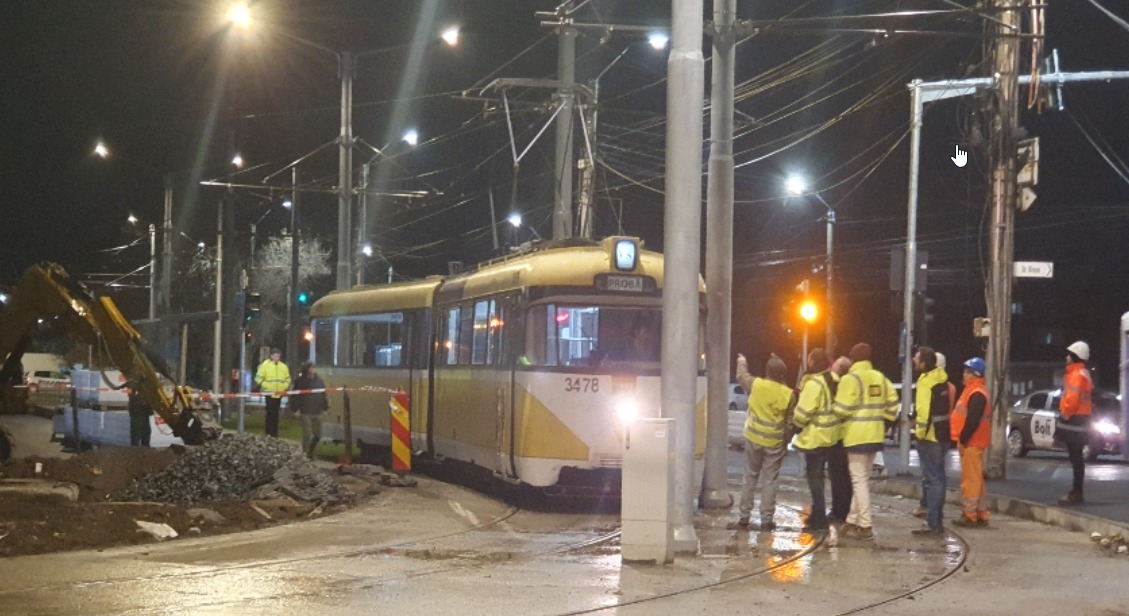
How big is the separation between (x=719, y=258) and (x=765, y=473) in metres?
3.17

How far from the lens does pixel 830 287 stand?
39594mm

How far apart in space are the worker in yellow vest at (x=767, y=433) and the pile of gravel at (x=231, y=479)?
513cm

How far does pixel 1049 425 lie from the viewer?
2909 cm

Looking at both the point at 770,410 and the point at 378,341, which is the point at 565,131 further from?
the point at 770,410

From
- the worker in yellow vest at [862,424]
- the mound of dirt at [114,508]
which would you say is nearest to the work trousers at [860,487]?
the worker in yellow vest at [862,424]

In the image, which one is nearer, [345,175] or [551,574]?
[551,574]

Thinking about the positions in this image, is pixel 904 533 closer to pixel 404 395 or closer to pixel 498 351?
pixel 498 351

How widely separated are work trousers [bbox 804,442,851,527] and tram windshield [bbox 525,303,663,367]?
258 centimetres

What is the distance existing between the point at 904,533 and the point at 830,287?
25.8 m

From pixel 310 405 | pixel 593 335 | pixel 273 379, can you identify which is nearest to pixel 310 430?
pixel 310 405

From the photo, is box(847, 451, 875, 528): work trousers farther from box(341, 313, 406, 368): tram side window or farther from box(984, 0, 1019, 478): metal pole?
box(341, 313, 406, 368): tram side window

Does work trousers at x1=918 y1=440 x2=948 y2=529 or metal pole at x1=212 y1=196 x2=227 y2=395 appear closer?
work trousers at x1=918 y1=440 x2=948 y2=529

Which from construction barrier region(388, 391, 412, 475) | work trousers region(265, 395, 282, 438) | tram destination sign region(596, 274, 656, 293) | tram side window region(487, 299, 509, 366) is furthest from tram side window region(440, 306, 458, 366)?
work trousers region(265, 395, 282, 438)

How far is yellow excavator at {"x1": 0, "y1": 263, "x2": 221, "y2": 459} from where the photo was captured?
752 inches
